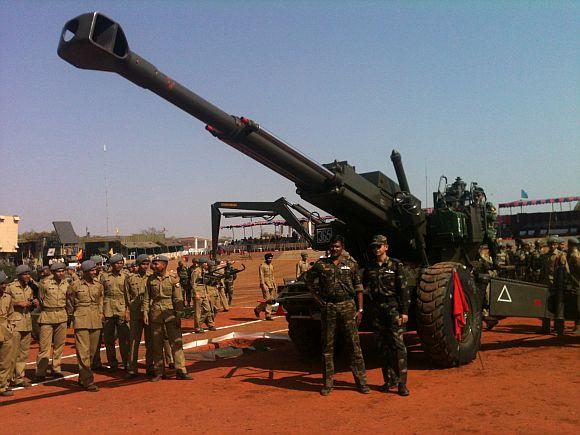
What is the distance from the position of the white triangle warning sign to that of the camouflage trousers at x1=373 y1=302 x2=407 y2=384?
2814 mm

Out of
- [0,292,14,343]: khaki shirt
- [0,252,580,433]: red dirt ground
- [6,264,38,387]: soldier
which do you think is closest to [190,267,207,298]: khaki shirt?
[0,252,580,433]: red dirt ground

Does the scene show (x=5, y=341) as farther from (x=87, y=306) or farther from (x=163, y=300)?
(x=163, y=300)

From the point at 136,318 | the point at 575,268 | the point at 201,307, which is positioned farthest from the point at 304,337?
the point at 575,268

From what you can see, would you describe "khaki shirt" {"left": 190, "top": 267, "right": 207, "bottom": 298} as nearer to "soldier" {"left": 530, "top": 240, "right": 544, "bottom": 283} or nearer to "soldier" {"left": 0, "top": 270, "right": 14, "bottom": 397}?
"soldier" {"left": 0, "top": 270, "right": 14, "bottom": 397}

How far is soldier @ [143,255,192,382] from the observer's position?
7.03m

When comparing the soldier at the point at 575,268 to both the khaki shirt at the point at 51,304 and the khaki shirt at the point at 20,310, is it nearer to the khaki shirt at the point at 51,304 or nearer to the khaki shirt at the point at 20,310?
the khaki shirt at the point at 51,304

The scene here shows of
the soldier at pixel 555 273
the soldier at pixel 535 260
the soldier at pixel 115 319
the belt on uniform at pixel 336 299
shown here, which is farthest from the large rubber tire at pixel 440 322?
the soldier at pixel 535 260

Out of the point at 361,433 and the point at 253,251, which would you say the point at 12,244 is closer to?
the point at 253,251

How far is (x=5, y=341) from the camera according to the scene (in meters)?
6.94

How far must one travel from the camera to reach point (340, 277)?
5926 millimetres

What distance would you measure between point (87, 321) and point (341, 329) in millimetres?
3617

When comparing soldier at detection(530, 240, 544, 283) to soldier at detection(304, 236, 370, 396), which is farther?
soldier at detection(530, 240, 544, 283)

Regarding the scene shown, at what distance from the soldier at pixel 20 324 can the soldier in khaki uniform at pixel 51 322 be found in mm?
178

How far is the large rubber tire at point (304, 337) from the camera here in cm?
795
